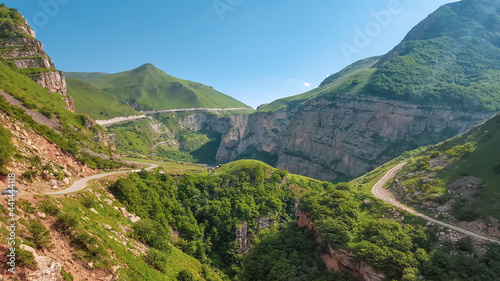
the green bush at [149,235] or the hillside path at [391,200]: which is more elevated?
the green bush at [149,235]

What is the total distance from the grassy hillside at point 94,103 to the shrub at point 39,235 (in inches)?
5889

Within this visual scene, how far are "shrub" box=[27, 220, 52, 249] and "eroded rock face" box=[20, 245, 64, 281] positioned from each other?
1.27 m

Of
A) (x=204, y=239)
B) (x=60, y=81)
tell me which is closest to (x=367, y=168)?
(x=204, y=239)

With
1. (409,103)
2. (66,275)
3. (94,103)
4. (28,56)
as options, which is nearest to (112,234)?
(66,275)

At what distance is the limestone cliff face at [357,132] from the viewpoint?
110 m

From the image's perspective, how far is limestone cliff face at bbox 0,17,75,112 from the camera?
6328cm

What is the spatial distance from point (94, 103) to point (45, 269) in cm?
18060

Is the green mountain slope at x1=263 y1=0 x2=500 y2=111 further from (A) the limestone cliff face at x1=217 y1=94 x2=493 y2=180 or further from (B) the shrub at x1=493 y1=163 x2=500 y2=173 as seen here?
(B) the shrub at x1=493 y1=163 x2=500 y2=173

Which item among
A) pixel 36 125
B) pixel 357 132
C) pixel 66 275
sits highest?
pixel 36 125

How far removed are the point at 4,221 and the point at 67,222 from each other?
425 cm

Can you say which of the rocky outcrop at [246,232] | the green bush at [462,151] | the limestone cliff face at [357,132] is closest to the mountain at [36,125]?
the rocky outcrop at [246,232]

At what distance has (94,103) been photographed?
6289 inches

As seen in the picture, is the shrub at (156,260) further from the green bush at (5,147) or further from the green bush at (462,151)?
the green bush at (462,151)

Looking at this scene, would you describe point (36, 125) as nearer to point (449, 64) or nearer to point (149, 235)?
point (149, 235)
